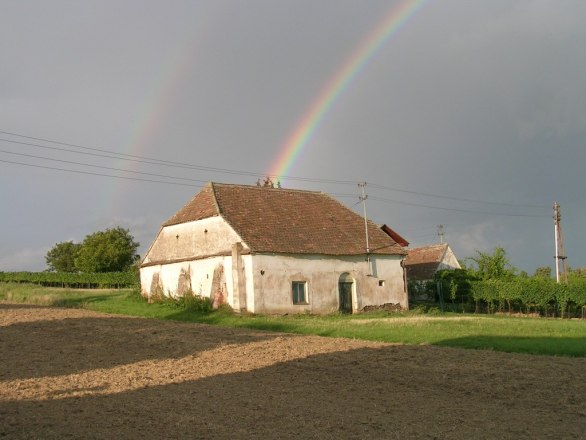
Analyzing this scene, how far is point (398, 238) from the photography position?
5206cm

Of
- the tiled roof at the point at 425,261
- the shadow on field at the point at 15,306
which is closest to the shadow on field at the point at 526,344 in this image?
the shadow on field at the point at 15,306

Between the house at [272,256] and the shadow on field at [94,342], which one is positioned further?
the house at [272,256]

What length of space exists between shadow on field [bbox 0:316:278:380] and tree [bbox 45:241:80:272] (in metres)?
73.6

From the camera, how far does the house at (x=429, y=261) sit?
204ft

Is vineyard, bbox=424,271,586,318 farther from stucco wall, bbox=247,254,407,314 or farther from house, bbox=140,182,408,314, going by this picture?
stucco wall, bbox=247,254,407,314

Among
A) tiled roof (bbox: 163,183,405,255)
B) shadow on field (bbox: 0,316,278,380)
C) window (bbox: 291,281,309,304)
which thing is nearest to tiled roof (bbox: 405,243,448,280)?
tiled roof (bbox: 163,183,405,255)

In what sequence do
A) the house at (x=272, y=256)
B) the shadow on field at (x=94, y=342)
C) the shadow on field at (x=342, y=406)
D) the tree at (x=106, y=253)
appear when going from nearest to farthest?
the shadow on field at (x=342, y=406) < the shadow on field at (x=94, y=342) < the house at (x=272, y=256) < the tree at (x=106, y=253)

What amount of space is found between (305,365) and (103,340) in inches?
334

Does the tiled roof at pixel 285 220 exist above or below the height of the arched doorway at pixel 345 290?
above

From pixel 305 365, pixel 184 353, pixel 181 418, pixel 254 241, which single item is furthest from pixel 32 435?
pixel 254 241

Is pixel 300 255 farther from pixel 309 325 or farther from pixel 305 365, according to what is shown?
pixel 305 365

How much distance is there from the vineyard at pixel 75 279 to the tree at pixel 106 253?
9.58 m

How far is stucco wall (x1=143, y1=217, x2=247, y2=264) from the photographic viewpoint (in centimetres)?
3553

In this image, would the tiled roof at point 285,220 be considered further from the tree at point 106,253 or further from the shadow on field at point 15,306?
the tree at point 106,253
